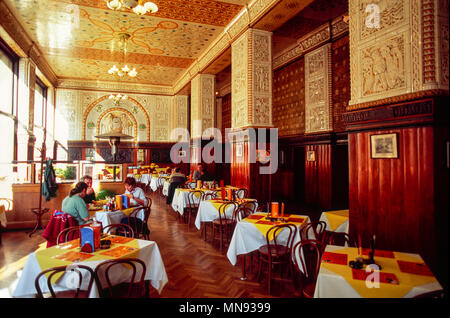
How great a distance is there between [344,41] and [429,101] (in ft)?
18.3

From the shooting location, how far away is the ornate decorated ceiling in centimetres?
723

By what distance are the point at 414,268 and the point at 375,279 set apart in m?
0.50

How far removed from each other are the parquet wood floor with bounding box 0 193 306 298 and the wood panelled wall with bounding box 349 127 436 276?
1356 mm

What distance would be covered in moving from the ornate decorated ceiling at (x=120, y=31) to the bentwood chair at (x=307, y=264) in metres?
6.34

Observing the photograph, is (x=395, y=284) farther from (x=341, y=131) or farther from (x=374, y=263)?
(x=341, y=131)

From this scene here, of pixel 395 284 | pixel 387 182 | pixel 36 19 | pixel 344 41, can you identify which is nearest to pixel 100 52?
pixel 36 19

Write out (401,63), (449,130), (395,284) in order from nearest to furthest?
1. (395,284)
2. (449,130)
3. (401,63)

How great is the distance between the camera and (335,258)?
2395 millimetres

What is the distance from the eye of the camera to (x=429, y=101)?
2900mm

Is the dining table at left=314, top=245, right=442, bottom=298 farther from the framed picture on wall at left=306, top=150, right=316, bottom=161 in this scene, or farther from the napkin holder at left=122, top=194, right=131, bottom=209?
the framed picture on wall at left=306, top=150, right=316, bottom=161

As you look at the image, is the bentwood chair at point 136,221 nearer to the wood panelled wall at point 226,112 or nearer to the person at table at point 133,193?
the person at table at point 133,193

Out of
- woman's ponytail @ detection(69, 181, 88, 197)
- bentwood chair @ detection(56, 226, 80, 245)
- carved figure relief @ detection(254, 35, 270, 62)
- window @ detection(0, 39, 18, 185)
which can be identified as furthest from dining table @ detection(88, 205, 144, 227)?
window @ detection(0, 39, 18, 185)

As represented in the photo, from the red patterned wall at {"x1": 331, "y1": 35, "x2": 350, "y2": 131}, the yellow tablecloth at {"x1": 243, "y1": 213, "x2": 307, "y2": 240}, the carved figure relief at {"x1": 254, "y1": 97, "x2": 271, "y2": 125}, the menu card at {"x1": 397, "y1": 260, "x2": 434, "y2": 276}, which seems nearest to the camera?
the menu card at {"x1": 397, "y1": 260, "x2": 434, "y2": 276}

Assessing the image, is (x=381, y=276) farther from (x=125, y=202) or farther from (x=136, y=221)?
(x=125, y=202)
